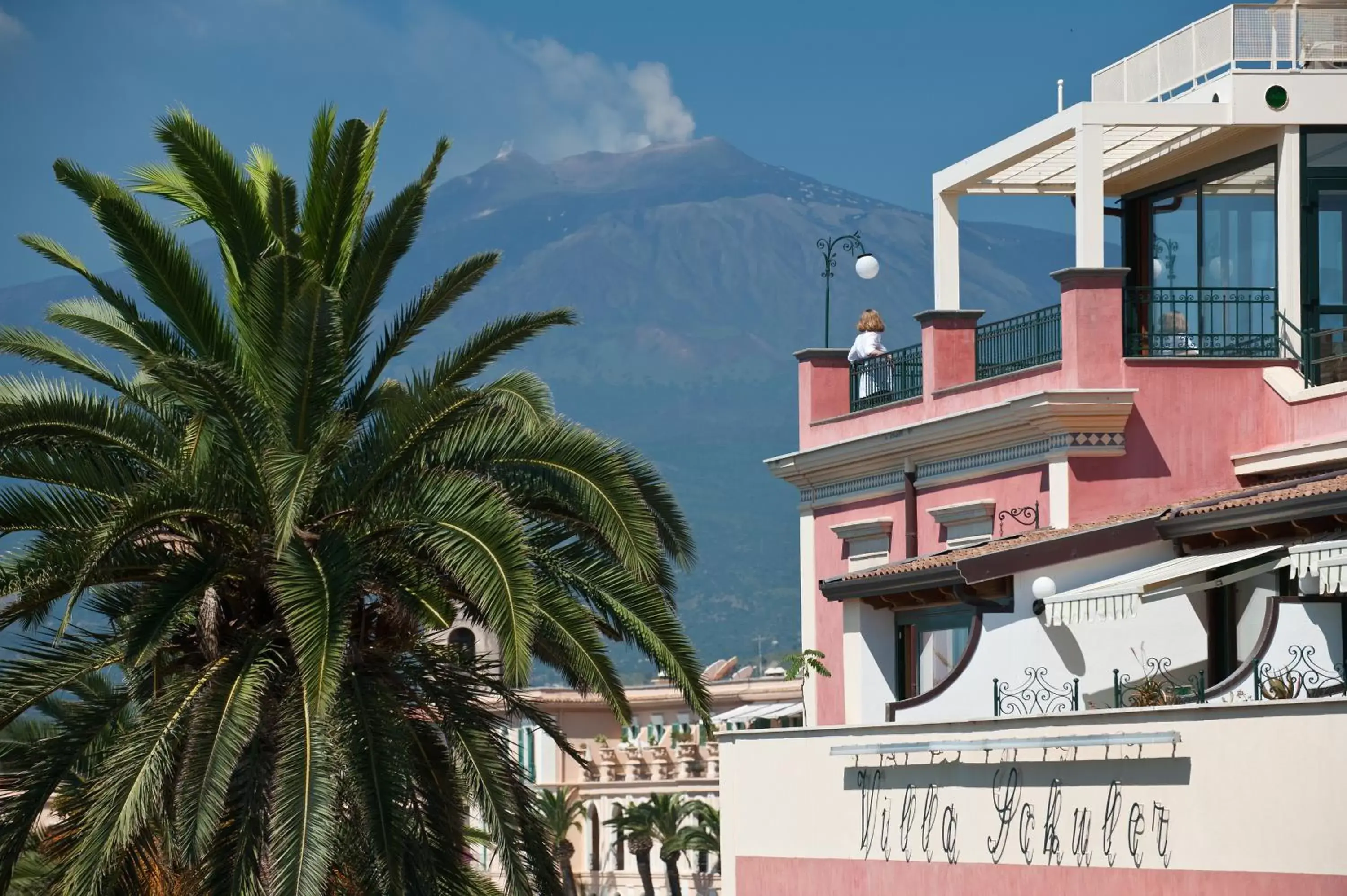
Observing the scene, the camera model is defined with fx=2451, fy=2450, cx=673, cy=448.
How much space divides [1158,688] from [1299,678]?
181 centimetres

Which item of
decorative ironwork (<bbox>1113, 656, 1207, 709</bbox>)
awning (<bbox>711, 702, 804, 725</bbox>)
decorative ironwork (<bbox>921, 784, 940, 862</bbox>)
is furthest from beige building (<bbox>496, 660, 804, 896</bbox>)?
decorative ironwork (<bbox>1113, 656, 1207, 709</bbox>)

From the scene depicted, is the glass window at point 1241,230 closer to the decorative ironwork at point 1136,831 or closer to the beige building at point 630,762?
the decorative ironwork at point 1136,831

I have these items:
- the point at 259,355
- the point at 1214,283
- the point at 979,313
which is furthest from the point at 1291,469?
the point at 259,355

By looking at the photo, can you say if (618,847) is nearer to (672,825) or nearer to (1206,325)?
(672,825)

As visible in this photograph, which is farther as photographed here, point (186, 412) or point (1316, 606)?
point (186, 412)

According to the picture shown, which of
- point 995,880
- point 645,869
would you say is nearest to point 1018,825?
point 995,880

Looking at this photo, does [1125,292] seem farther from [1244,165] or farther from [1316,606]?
[1316,606]

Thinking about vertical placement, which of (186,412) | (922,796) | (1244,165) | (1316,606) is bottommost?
(922,796)

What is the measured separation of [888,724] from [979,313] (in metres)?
8.13

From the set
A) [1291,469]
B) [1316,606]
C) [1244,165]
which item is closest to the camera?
[1316,606]

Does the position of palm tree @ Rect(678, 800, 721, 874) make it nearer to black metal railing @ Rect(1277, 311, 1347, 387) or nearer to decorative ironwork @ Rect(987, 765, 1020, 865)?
black metal railing @ Rect(1277, 311, 1347, 387)

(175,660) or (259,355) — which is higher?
(259,355)

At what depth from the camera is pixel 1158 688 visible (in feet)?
71.6

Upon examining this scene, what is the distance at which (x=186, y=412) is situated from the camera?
22.2 meters
